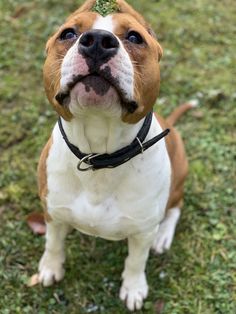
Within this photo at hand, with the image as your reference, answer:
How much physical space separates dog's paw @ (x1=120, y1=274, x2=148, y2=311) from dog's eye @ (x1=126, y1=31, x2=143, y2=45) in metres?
1.50

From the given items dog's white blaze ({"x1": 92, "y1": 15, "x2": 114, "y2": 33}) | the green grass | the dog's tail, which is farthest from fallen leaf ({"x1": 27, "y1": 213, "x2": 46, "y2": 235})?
dog's white blaze ({"x1": 92, "y1": 15, "x2": 114, "y2": 33})

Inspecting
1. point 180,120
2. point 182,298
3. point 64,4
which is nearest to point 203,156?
point 180,120

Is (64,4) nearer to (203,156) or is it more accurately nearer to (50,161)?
(203,156)

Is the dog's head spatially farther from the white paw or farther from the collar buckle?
the white paw

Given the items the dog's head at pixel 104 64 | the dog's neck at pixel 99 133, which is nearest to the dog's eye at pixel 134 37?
the dog's head at pixel 104 64

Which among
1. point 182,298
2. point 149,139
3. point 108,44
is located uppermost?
point 108,44

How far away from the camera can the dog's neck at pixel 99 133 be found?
2.45 m

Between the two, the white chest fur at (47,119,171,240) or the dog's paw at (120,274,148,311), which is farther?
the dog's paw at (120,274,148,311)

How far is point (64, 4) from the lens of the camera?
215 inches

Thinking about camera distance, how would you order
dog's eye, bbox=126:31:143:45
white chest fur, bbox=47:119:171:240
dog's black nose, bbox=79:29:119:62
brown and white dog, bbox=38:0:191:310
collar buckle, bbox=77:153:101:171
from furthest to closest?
white chest fur, bbox=47:119:171:240 → collar buckle, bbox=77:153:101:171 → dog's eye, bbox=126:31:143:45 → brown and white dog, bbox=38:0:191:310 → dog's black nose, bbox=79:29:119:62

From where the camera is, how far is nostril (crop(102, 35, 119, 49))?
214 centimetres

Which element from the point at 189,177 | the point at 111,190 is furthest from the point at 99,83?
the point at 189,177

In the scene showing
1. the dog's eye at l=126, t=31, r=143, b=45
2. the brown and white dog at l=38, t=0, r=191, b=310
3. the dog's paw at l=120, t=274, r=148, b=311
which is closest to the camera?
the brown and white dog at l=38, t=0, r=191, b=310

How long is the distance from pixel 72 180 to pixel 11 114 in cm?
178
